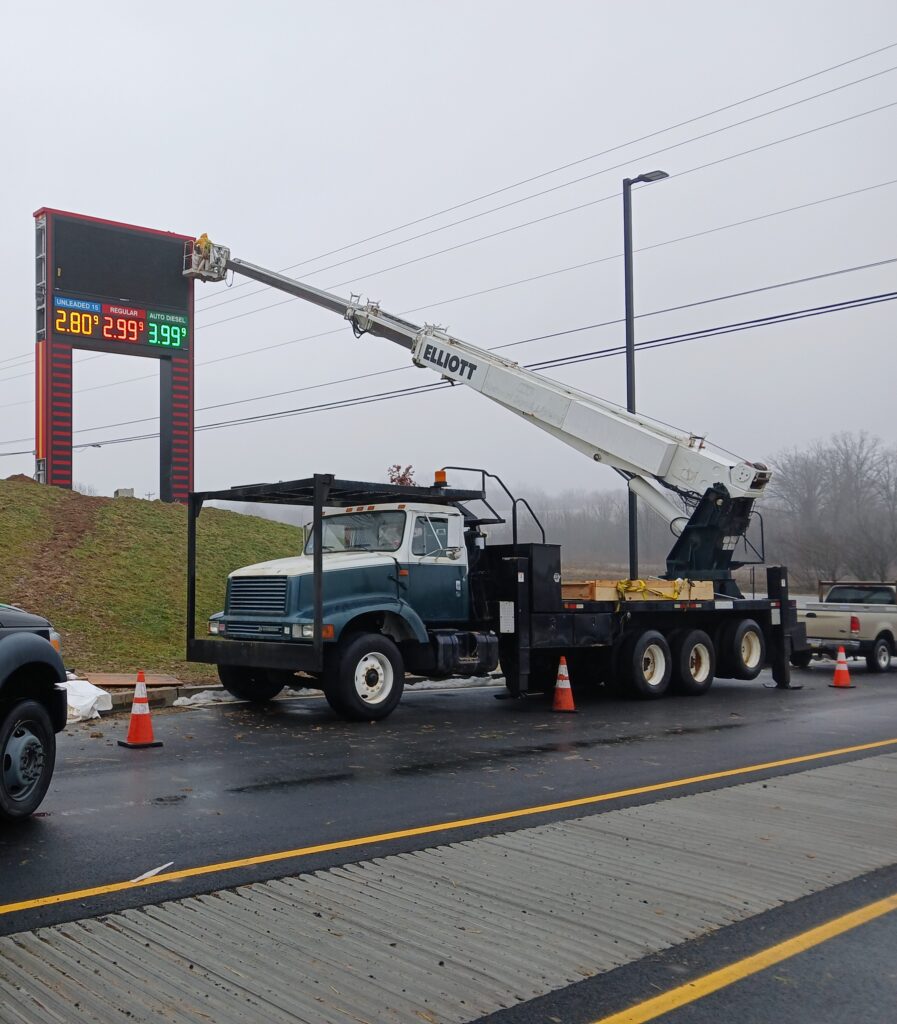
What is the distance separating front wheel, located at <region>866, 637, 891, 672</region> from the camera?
2045cm

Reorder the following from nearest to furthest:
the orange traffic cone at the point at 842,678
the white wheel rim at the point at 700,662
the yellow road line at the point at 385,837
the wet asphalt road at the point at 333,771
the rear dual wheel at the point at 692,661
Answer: the yellow road line at the point at 385,837
the wet asphalt road at the point at 333,771
the rear dual wheel at the point at 692,661
the white wheel rim at the point at 700,662
the orange traffic cone at the point at 842,678

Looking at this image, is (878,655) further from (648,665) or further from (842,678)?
(648,665)

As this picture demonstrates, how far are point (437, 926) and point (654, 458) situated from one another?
1295cm

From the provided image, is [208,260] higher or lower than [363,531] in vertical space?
higher

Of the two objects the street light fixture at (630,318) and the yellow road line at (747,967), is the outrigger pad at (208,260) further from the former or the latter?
the yellow road line at (747,967)

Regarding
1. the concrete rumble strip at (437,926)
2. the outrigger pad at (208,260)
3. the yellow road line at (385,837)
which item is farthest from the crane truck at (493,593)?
the outrigger pad at (208,260)

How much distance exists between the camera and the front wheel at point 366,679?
1210 cm

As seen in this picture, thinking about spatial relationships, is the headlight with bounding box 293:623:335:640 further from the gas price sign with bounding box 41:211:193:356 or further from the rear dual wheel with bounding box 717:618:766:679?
the gas price sign with bounding box 41:211:193:356

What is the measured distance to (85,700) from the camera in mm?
12500

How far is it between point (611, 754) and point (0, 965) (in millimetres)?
6911

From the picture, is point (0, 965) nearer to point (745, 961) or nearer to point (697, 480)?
point (745, 961)

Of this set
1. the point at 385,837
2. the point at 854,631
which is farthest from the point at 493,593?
the point at 854,631

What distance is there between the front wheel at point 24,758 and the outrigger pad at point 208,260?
20539 millimetres

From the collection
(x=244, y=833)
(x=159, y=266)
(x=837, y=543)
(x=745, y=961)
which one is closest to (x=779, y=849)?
(x=745, y=961)
